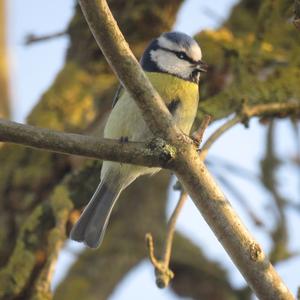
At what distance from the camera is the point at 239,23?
16.7ft

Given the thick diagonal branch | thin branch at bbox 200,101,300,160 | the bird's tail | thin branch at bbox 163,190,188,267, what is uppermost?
the thick diagonal branch

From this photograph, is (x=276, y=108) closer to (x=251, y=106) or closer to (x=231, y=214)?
(x=251, y=106)

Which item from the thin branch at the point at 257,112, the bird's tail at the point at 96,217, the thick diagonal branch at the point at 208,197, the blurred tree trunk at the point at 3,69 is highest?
the thick diagonal branch at the point at 208,197

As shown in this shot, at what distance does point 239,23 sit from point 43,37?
Answer: 68.3 inches

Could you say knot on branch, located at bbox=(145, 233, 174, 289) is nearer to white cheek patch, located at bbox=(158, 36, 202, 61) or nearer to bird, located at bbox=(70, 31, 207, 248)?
bird, located at bbox=(70, 31, 207, 248)

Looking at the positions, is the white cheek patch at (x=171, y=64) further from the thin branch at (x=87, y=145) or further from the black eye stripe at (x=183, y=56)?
the thin branch at (x=87, y=145)

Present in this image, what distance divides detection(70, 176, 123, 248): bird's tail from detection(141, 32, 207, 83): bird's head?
639 millimetres

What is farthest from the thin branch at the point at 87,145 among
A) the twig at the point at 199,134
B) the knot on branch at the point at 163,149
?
the twig at the point at 199,134

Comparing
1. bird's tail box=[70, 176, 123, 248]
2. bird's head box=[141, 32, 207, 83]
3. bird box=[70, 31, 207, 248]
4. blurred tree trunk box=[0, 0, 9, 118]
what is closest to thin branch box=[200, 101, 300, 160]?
bird box=[70, 31, 207, 248]

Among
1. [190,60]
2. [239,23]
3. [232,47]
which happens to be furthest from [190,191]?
[239,23]

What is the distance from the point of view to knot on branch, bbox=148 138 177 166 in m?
2.35

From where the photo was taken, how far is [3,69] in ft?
16.9

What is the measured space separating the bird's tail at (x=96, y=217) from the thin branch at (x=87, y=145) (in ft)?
3.45

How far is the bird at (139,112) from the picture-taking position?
322 centimetres
